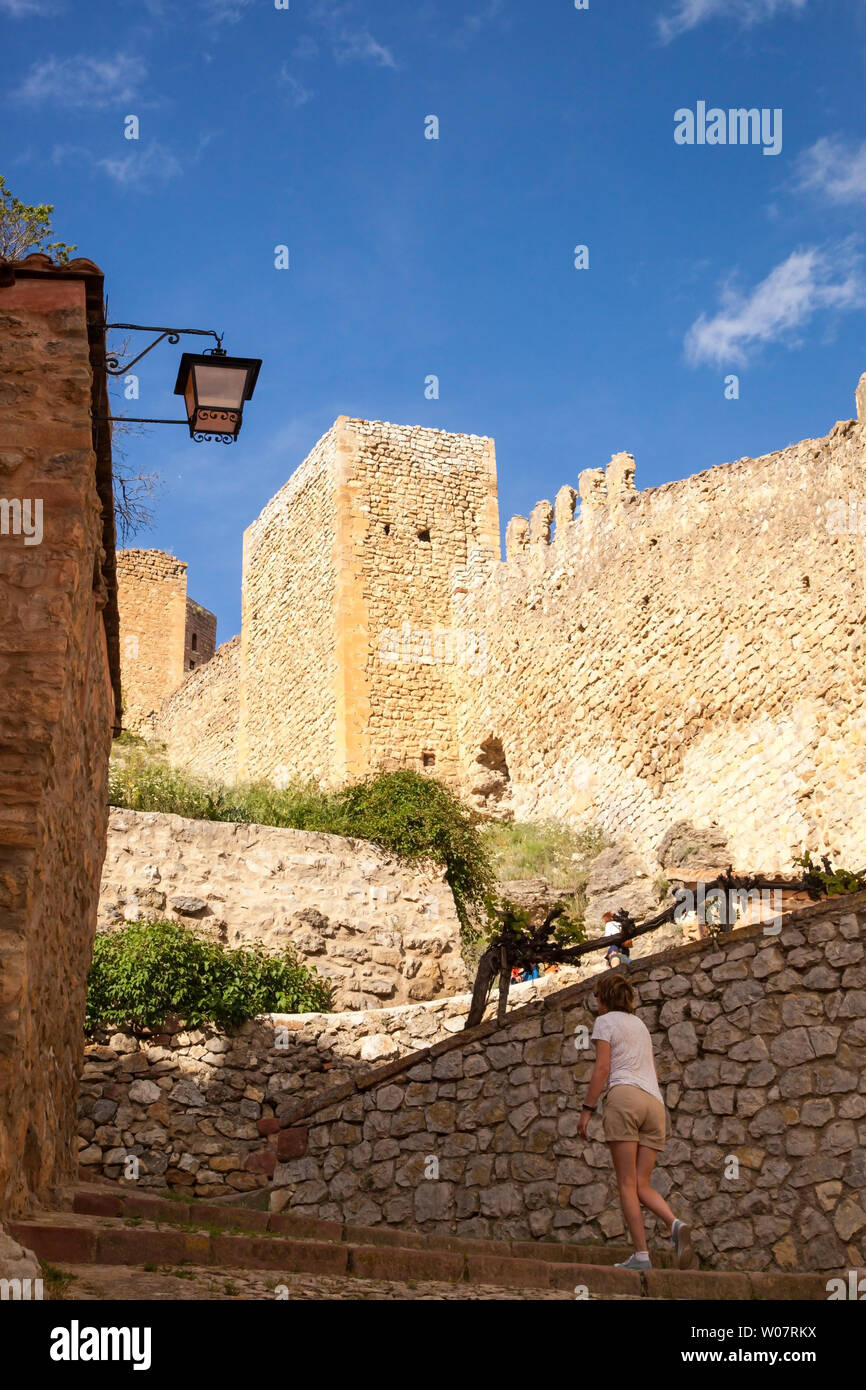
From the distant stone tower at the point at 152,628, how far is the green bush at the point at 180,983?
23.2 meters

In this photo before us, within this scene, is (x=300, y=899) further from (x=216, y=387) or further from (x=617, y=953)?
(x=216, y=387)

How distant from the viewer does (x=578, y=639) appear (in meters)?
18.3

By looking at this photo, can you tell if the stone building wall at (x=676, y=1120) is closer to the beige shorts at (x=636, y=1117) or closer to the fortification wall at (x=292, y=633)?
the beige shorts at (x=636, y=1117)

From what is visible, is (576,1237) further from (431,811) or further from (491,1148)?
(431,811)

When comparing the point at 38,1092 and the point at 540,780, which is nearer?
the point at 38,1092

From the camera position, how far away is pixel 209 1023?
363 inches

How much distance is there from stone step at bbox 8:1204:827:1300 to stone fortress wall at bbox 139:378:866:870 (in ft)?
24.4

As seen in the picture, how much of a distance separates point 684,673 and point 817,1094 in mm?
10061

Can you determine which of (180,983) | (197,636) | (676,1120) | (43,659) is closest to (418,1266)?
(676,1120)

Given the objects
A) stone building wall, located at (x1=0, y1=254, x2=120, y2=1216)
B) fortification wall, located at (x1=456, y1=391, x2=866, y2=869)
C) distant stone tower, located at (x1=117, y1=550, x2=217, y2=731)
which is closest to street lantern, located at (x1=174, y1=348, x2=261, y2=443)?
stone building wall, located at (x1=0, y1=254, x2=120, y2=1216)

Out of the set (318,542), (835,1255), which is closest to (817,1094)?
(835,1255)

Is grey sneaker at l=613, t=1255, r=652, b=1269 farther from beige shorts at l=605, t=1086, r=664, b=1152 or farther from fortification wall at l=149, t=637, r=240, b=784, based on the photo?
fortification wall at l=149, t=637, r=240, b=784

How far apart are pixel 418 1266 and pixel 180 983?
4384mm

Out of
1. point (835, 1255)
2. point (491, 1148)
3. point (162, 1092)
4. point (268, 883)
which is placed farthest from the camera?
point (268, 883)
